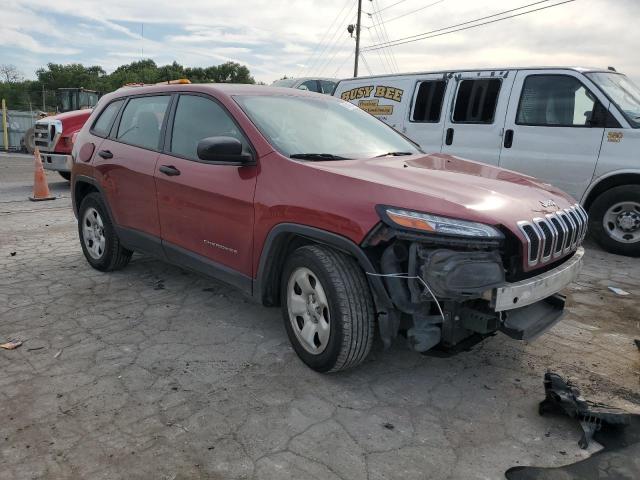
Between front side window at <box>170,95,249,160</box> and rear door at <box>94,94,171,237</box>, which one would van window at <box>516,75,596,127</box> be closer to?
front side window at <box>170,95,249,160</box>

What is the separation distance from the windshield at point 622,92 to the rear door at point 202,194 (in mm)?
4577

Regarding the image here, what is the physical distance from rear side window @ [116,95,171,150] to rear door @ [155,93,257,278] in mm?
195

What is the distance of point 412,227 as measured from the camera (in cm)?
255

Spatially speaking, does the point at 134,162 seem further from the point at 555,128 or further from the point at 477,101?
the point at 555,128

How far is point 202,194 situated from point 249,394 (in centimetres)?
142

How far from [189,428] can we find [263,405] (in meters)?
0.41

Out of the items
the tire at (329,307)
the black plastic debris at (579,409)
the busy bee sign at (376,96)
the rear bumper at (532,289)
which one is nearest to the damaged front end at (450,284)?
the rear bumper at (532,289)

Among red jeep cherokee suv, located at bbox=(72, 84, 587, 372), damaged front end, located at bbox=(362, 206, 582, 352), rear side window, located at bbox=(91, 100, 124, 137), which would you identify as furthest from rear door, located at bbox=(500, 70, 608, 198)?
rear side window, located at bbox=(91, 100, 124, 137)

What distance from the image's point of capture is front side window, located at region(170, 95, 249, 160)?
3.62m

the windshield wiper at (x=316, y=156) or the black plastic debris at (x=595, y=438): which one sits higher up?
the windshield wiper at (x=316, y=156)

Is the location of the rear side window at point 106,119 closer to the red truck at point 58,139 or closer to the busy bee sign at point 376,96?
the busy bee sign at point 376,96

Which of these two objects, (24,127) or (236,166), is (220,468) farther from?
(24,127)

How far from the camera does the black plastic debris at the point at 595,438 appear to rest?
91.7 inches

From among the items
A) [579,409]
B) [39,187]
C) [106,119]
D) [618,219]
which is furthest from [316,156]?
[39,187]
